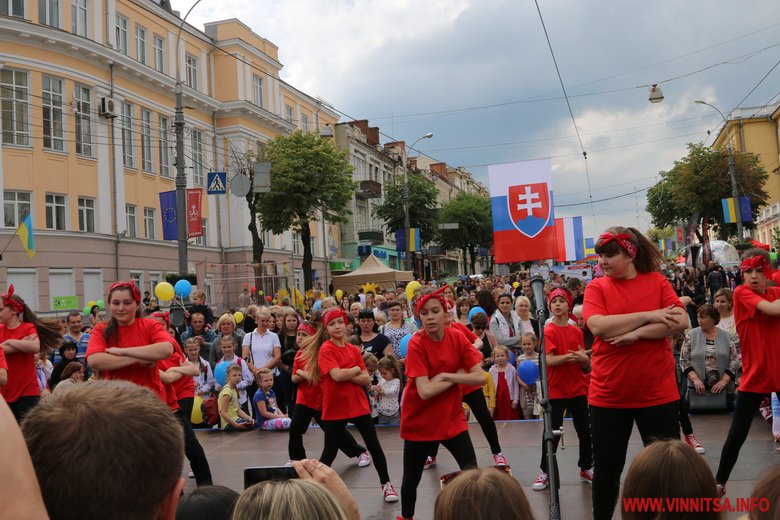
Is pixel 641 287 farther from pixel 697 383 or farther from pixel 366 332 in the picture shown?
pixel 366 332

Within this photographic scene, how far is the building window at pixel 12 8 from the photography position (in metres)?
26.0

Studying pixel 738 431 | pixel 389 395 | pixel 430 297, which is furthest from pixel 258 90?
pixel 738 431

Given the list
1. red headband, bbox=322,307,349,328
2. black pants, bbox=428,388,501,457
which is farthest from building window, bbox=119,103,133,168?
black pants, bbox=428,388,501,457

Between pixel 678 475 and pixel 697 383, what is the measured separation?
23.7ft

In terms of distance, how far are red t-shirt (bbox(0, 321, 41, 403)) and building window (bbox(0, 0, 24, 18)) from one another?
23069 millimetres

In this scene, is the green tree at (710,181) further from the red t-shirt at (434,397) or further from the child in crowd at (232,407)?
the red t-shirt at (434,397)

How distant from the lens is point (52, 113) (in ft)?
90.5

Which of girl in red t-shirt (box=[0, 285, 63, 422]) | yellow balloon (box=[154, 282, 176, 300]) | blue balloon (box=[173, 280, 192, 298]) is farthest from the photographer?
blue balloon (box=[173, 280, 192, 298])

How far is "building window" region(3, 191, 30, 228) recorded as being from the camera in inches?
1029

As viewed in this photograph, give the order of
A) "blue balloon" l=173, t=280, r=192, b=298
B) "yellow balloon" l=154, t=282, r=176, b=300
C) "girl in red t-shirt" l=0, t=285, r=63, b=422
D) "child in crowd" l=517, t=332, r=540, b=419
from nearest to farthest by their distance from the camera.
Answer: "girl in red t-shirt" l=0, t=285, r=63, b=422
"child in crowd" l=517, t=332, r=540, b=419
"yellow balloon" l=154, t=282, r=176, b=300
"blue balloon" l=173, t=280, r=192, b=298

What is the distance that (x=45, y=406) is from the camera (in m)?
1.48

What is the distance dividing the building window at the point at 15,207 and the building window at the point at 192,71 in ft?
42.0

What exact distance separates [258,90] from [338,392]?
38.8m

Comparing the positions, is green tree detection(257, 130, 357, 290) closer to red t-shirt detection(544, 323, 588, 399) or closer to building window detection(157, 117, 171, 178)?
building window detection(157, 117, 171, 178)
